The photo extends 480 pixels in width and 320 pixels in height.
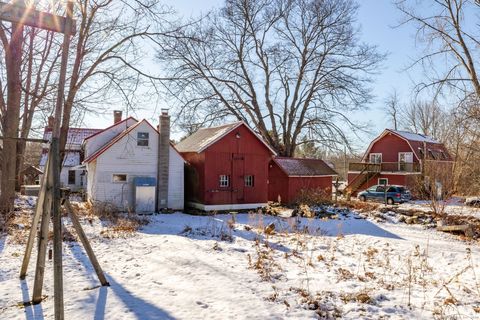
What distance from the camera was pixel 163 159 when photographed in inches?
816

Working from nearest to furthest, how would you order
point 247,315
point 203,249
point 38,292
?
point 247,315
point 38,292
point 203,249

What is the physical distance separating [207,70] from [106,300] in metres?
27.6

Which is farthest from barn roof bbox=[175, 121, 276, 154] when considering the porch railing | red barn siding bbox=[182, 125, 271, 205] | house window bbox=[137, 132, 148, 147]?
the porch railing

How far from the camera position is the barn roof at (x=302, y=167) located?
26.7m

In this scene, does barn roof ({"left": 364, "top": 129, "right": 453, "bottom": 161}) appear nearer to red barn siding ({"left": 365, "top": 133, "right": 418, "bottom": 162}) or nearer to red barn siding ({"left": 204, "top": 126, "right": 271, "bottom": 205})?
red barn siding ({"left": 365, "top": 133, "right": 418, "bottom": 162})

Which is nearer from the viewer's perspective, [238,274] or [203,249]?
[238,274]

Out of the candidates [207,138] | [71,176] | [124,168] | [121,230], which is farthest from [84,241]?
[71,176]

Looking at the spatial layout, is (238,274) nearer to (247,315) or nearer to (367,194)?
(247,315)

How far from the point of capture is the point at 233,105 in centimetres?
3394

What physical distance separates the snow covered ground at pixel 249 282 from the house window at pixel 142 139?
31.7 ft

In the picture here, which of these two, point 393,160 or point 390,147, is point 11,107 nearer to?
point 393,160

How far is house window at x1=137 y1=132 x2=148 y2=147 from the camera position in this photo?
20422mm

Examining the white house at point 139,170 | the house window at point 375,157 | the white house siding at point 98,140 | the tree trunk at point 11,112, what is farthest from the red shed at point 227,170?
the house window at point 375,157

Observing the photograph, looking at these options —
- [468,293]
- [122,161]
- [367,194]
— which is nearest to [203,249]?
[468,293]
